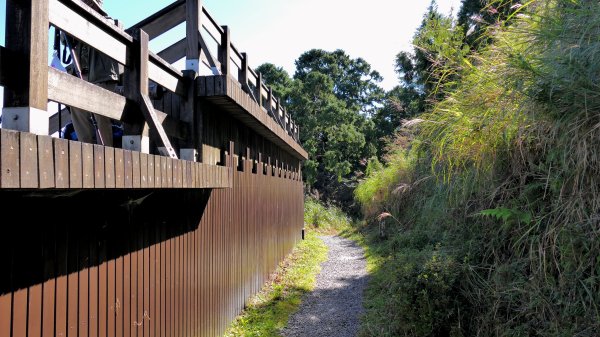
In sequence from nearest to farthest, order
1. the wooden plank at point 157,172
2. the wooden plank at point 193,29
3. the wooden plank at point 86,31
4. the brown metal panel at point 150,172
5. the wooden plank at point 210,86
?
the wooden plank at point 86,31 → the brown metal panel at point 150,172 → the wooden plank at point 157,172 → the wooden plank at point 193,29 → the wooden plank at point 210,86

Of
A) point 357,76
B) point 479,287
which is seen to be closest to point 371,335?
point 479,287

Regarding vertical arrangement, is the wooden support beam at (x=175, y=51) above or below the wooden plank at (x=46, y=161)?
above

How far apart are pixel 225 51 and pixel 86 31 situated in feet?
8.34

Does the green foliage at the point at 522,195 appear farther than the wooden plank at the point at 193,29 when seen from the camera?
No

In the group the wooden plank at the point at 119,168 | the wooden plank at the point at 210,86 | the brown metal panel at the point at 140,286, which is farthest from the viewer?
the wooden plank at the point at 210,86

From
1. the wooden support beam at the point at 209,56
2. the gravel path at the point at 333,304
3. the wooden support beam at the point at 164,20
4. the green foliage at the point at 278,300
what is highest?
the wooden support beam at the point at 164,20

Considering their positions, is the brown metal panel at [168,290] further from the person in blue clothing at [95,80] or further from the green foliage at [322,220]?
the green foliage at [322,220]

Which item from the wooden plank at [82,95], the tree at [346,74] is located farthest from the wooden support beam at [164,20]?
the tree at [346,74]

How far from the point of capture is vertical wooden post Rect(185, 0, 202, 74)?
3.88 m

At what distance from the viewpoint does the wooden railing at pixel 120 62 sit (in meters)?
1.72

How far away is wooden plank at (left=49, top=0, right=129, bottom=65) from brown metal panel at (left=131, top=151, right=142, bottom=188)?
2.18ft

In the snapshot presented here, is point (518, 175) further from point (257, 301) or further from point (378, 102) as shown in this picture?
point (378, 102)

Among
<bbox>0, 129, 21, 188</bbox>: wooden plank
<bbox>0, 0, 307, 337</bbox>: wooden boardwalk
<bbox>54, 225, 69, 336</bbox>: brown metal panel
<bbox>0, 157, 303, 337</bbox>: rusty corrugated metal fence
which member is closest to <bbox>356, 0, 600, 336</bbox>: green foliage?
<bbox>0, 157, 303, 337</bbox>: rusty corrugated metal fence

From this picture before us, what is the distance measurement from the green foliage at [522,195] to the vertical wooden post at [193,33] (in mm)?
2466
